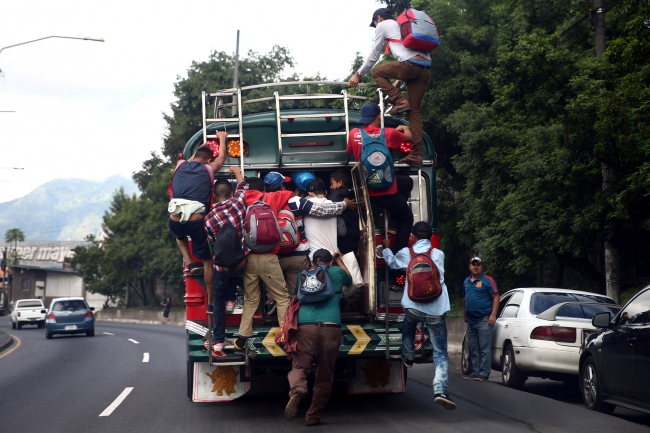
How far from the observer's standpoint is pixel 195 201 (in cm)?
824

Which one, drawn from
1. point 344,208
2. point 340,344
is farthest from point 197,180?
point 340,344

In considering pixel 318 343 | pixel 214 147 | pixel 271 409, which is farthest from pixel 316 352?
pixel 214 147

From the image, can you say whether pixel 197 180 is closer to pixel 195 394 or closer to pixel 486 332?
pixel 195 394

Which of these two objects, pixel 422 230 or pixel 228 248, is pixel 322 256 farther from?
pixel 422 230

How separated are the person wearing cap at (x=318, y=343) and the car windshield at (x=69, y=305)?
2373 cm

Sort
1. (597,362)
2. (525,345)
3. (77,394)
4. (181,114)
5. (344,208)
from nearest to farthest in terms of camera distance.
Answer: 1. (344,208)
2. (597,362)
3. (525,345)
4. (77,394)
5. (181,114)

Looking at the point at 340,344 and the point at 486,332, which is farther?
the point at 486,332

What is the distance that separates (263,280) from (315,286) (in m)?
0.64

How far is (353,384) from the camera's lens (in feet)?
29.9

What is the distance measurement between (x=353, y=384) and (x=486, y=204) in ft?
31.6

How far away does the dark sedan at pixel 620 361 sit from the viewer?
7840mm

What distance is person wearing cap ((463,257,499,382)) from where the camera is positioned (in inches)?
470

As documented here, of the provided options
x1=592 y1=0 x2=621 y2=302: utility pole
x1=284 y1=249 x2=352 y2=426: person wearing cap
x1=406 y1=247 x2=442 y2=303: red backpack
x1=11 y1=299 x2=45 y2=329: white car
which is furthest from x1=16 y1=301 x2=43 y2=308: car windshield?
x1=406 y1=247 x2=442 y2=303: red backpack

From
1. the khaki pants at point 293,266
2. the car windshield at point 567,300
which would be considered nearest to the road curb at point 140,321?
the car windshield at point 567,300
